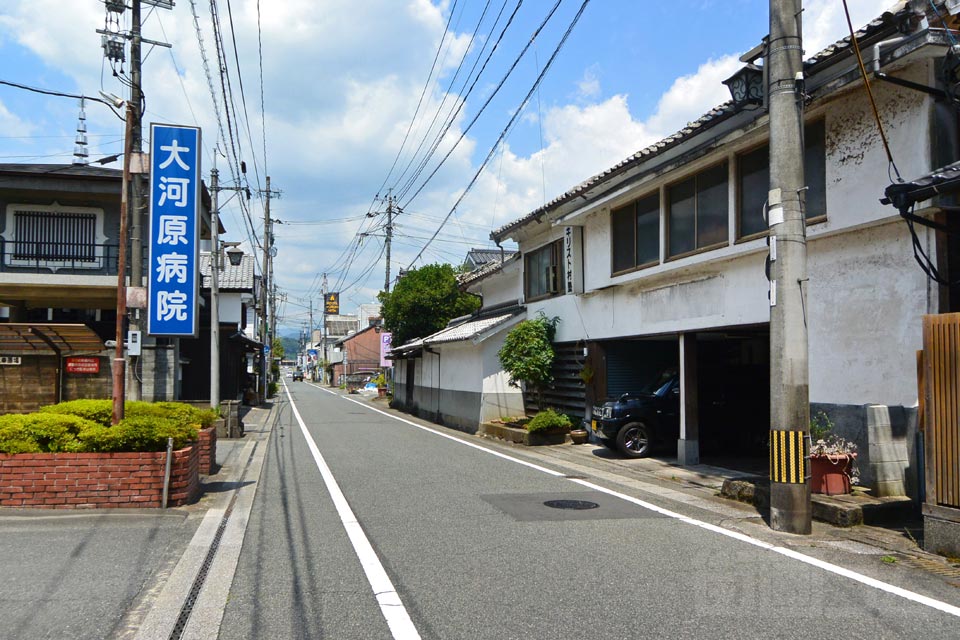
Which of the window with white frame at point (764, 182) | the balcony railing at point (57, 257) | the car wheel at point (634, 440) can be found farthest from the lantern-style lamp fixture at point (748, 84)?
the balcony railing at point (57, 257)

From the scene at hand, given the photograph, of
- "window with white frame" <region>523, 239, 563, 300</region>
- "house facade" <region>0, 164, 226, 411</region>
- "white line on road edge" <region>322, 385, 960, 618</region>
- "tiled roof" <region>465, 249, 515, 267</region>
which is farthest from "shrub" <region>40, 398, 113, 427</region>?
"tiled roof" <region>465, 249, 515, 267</region>

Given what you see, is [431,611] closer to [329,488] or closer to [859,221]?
[329,488]

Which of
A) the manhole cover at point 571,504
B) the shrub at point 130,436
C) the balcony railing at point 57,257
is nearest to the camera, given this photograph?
the shrub at point 130,436

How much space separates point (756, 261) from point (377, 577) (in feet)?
27.4

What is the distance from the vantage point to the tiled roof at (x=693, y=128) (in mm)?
8336

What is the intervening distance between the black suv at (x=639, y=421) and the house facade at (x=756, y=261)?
38.2 inches

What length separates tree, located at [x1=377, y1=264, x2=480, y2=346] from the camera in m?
36.4

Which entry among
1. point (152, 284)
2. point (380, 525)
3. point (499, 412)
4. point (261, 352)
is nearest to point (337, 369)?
point (261, 352)

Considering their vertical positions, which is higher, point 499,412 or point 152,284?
point 152,284

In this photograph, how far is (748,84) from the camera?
898 cm

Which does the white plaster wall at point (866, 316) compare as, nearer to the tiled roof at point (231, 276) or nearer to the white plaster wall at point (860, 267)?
the white plaster wall at point (860, 267)

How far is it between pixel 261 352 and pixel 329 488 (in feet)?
108

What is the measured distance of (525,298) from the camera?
22125 mm

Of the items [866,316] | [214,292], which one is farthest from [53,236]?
[866,316]
